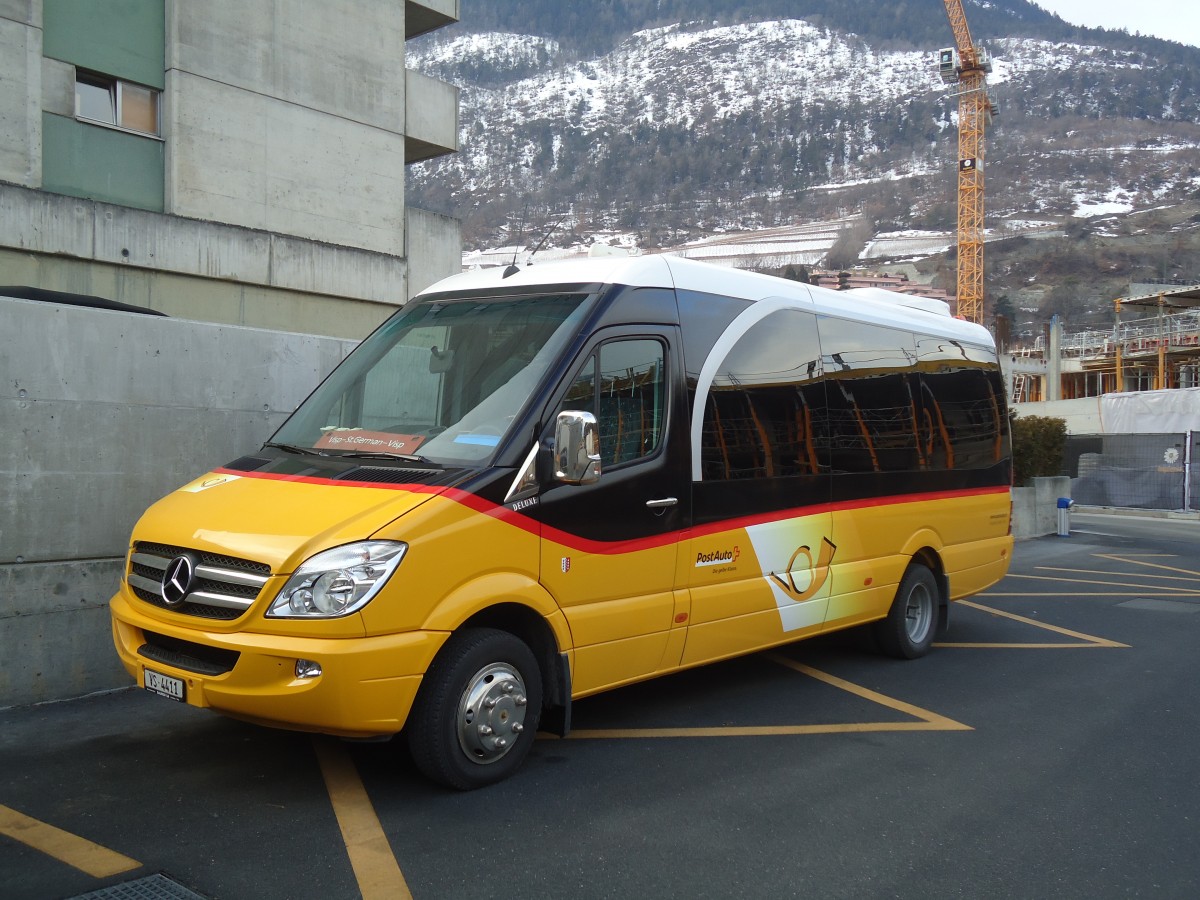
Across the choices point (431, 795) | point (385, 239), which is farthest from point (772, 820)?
point (385, 239)

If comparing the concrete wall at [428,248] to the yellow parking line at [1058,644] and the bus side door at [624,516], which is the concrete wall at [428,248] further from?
the bus side door at [624,516]

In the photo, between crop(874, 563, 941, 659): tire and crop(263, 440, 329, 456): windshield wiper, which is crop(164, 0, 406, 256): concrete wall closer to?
crop(263, 440, 329, 456): windshield wiper

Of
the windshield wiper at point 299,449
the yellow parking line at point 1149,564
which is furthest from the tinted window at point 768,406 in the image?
the yellow parking line at point 1149,564

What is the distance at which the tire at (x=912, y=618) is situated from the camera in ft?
26.3

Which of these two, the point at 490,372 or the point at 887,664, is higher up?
the point at 490,372

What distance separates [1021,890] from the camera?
4027mm

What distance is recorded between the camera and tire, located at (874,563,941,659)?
802 cm

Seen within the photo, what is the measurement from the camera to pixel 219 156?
21.0 meters

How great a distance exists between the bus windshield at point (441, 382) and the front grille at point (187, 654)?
122 centimetres

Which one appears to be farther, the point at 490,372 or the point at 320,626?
the point at 490,372

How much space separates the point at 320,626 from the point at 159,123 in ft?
61.7

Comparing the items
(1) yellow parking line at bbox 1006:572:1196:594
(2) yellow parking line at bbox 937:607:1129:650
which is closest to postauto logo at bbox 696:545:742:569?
(2) yellow parking line at bbox 937:607:1129:650

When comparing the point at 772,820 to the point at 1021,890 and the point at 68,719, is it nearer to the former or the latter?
the point at 1021,890

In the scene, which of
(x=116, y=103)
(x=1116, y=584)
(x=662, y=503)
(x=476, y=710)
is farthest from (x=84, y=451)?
(x=116, y=103)
